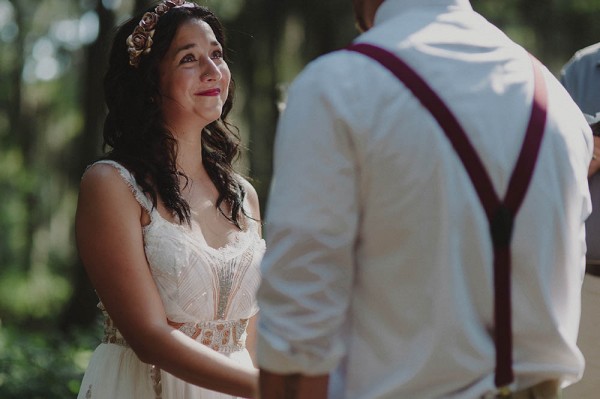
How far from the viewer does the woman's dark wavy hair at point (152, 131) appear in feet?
10.4

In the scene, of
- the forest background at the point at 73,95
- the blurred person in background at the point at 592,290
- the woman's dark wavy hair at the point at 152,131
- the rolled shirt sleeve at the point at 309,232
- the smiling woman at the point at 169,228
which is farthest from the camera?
the forest background at the point at 73,95

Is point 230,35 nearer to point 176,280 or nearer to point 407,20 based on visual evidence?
point 176,280

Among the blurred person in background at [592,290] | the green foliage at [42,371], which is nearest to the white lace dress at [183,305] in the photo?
the blurred person in background at [592,290]

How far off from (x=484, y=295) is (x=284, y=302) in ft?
1.15

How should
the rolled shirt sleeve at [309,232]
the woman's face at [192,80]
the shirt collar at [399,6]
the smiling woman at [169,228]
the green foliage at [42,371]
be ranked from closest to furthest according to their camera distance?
the rolled shirt sleeve at [309,232]
the shirt collar at [399,6]
the smiling woman at [169,228]
the woman's face at [192,80]
the green foliage at [42,371]

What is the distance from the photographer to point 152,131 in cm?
329

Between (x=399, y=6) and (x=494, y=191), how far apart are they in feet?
1.37

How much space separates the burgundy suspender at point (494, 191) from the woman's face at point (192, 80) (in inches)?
61.6

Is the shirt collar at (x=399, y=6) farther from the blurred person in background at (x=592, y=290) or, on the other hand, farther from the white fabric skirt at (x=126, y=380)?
the blurred person in background at (x=592, y=290)

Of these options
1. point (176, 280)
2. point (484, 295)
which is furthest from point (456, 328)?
point (176, 280)

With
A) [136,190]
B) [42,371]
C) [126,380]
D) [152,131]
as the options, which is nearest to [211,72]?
[152,131]

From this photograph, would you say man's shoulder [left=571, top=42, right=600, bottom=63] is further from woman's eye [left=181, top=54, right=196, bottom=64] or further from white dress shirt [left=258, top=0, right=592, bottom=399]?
white dress shirt [left=258, top=0, right=592, bottom=399]

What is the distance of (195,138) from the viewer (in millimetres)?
3371

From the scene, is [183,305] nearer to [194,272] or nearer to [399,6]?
[194,272]
